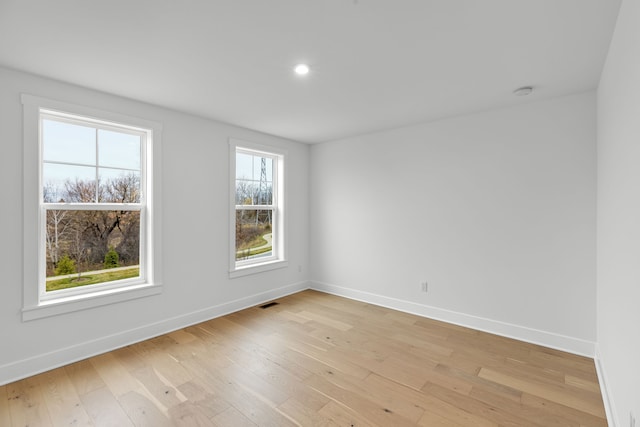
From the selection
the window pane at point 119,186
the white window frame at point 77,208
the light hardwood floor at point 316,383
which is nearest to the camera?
the light hardwood floor at point 316,383

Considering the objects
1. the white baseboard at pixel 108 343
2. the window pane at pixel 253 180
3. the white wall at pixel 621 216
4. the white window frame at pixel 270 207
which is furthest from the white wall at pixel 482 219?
the white baseboard at pixel 108 343

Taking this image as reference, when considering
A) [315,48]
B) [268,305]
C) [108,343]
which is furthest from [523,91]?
[108,343]

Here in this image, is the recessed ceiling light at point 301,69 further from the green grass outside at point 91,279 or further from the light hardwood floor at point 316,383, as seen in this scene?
the green grass outside at point 91,279

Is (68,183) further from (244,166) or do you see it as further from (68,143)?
(244,166)

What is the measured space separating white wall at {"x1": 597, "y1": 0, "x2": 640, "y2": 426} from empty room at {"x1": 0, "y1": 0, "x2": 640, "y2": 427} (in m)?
0.03

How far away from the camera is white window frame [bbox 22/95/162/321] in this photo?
7.90 feet

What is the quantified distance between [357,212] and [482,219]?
5.57 feet

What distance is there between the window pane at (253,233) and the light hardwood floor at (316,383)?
123 centimetres

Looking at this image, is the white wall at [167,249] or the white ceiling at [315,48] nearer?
the white ceiling at [315,48]

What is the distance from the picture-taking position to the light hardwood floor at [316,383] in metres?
1.94

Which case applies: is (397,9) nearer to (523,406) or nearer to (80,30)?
(80,30)

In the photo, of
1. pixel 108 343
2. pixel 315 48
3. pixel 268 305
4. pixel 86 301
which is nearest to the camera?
pixel 315 48

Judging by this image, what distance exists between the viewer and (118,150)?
3021 mm

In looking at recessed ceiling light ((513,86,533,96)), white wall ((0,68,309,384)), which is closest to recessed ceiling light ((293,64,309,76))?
white wall ((0,68,309,384))
